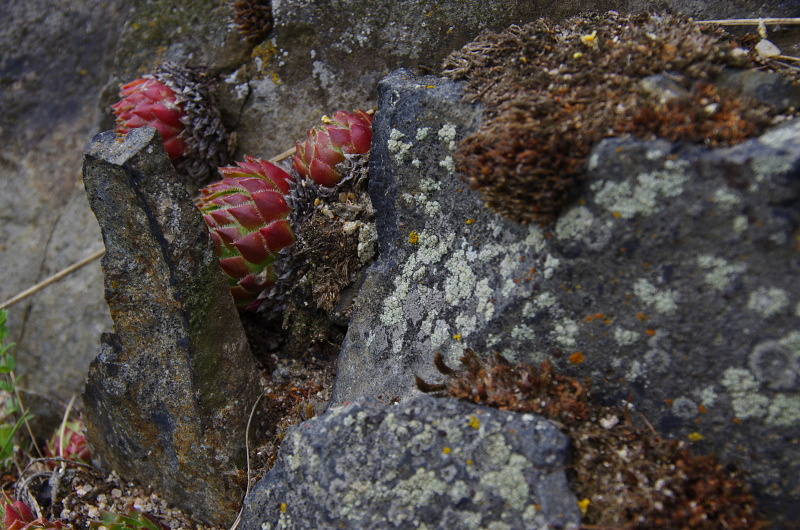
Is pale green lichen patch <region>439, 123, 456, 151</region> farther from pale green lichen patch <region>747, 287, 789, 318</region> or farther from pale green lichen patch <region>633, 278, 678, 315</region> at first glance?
pale green lichen patch <region>747, 287, 789, 318</region>

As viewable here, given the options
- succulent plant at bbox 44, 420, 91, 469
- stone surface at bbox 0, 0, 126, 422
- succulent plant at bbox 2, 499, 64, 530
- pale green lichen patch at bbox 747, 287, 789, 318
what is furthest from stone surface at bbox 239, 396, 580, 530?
stone surface at bbox 0, 0, 126, 422

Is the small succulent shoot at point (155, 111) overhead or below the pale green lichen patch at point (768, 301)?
overhead

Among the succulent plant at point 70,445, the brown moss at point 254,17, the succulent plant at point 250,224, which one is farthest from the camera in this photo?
the brown moss at point 254,17

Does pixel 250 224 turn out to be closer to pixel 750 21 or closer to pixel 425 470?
pixel 425 470

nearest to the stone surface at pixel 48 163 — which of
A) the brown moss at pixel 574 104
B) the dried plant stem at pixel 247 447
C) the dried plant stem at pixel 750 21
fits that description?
the dried plant stem at pixel 247 447

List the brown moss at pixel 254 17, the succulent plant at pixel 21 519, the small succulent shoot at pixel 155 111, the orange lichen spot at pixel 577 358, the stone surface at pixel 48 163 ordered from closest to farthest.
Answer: the orange lichen spot at pixel 577 358 < the succulent plant at pixel 21 519 < the small succulent shoot at pixel 155 111 < the brown moss at pixel 254 17 < the stone surface at pixel 48 163

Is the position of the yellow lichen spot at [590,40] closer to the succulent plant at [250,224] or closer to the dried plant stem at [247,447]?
the succulent plant at [250,224]

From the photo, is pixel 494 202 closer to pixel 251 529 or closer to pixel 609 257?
pixel 609 257
